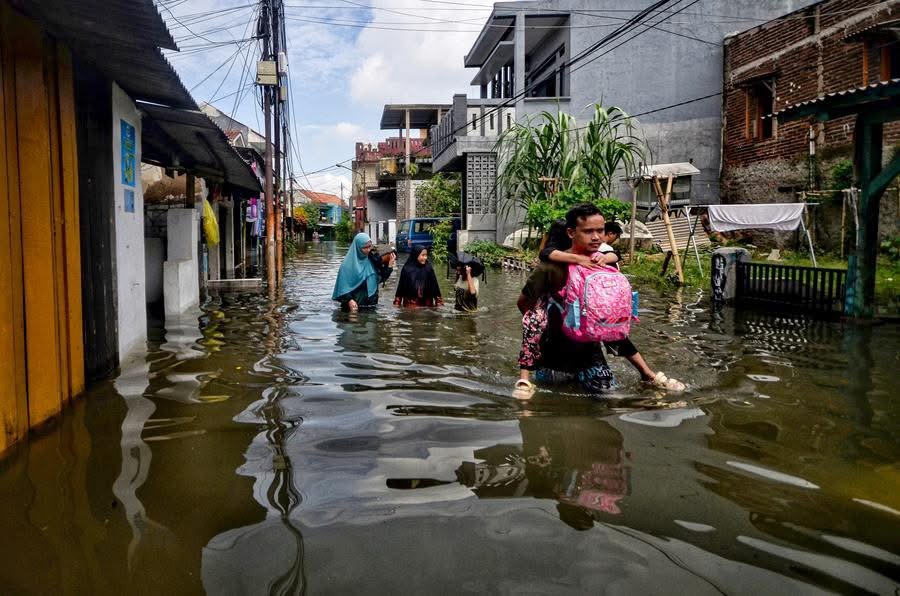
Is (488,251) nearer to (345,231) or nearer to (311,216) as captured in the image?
(345,231)

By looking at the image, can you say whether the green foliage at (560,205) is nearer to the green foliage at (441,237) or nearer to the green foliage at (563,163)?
the green foliage at (563,163)

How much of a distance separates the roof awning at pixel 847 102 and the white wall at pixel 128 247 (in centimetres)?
812

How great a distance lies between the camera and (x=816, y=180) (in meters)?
18.1

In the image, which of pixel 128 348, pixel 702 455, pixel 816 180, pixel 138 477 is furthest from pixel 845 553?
pixel 816 180

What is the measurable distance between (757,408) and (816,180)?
15.4 m

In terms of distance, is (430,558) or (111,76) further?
(111,76)

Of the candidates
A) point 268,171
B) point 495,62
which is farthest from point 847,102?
point 495,62

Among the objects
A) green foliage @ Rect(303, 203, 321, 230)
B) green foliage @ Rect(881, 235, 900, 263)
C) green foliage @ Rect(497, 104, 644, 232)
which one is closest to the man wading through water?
green foliage @ Rect(881, 235, 900, 263)

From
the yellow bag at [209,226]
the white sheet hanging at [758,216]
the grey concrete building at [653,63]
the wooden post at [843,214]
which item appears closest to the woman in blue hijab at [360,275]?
the yellow bag at [209,226]

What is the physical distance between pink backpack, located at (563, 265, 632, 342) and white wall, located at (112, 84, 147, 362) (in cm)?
429

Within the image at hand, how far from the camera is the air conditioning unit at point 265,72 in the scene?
57.4ft

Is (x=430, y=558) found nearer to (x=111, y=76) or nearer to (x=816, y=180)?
(x=111, y=76)

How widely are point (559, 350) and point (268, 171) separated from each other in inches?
554

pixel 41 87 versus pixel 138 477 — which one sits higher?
pixel 41 87
